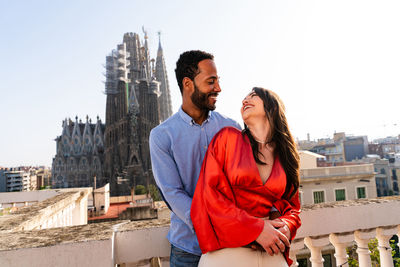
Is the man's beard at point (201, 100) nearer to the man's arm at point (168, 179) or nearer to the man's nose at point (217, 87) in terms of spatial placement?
the man's nose at point (217, 87)

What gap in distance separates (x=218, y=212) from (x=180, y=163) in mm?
453

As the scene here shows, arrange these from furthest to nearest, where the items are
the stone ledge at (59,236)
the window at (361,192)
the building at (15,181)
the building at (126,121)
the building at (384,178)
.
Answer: the building at (15,181) → the building at (126,121) → the building at (384,178) → the window at (361,192) → the stone ledge at (59,236)

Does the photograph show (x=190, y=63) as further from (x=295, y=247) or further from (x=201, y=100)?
(x=295, y=247)

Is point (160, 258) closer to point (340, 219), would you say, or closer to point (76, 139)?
point (340, 219)

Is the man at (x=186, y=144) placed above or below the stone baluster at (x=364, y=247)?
above

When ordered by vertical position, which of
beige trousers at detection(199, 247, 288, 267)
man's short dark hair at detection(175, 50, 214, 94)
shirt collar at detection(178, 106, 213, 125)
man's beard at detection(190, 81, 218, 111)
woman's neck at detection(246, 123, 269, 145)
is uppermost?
man's short dark hair at detection(175, 50, 214, 94)

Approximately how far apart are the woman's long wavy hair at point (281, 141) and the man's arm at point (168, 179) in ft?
1.66

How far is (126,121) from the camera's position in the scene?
161 feet

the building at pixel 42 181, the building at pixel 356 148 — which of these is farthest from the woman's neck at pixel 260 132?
the building at pixel 42 181

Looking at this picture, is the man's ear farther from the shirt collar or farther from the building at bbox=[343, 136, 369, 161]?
the building at bbox=[343, 136, 369, 161]

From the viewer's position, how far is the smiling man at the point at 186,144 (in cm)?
159

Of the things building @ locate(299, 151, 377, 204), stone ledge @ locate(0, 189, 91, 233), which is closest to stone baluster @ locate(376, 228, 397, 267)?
stone ledge @ locate(0, 189, 91, 233)

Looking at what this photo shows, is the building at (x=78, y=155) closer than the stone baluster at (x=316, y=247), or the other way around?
the stone baluster at (x=316, y=247)

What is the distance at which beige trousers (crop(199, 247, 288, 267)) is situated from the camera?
1.35 meters
